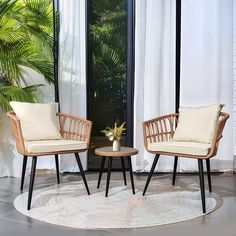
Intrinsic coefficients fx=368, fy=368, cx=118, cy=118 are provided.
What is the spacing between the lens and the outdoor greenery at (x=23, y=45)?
3.41 m

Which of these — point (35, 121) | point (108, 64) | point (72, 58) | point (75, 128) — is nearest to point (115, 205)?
point (35, 121)

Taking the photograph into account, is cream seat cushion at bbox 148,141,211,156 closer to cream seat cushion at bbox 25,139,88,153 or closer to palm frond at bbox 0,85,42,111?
cream seat cushion at bbox 25,139,88,153

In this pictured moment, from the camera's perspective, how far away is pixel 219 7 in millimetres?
3951

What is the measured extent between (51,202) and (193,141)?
127cm

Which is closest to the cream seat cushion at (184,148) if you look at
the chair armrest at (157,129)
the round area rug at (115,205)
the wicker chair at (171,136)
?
the wicker chair at (171,136)

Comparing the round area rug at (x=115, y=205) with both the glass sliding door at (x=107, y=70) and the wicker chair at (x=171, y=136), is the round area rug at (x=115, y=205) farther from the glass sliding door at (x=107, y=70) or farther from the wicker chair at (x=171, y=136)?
the glass sliding door at (x=107, y=70)

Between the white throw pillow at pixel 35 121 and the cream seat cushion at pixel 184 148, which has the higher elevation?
the white throw pillow at pixel 35 121

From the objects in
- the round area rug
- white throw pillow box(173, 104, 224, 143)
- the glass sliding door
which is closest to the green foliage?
the glass sliding door

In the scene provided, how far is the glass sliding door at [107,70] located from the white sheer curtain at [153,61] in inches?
9.6

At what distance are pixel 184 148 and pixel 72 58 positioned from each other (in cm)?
168

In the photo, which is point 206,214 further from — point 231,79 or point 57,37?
point 57,37

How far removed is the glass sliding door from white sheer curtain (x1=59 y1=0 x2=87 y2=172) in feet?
0.73

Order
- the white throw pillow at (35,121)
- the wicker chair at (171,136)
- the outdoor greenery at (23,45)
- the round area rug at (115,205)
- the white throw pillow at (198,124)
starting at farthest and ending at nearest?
1. the outdoor greenery at (23,45)
2. the white throw pillow at (35,121)
3. the white throw pillow at (198,124)
4. the wicker chair at (171,136)
5. the round area rug at (115,205)

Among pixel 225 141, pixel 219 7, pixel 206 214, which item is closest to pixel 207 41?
pixel 219 7
